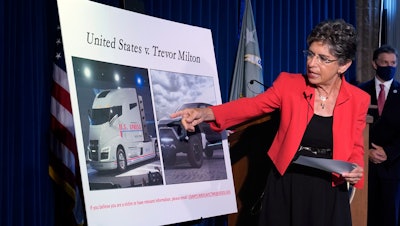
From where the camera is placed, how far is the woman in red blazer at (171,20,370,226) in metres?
2.56

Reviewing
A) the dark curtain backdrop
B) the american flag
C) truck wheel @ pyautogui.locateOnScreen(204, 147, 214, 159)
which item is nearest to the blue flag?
the dark curtain backdrop

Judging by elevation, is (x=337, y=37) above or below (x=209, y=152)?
above

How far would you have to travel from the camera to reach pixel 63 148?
3680 millimetres

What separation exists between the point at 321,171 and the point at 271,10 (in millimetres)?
3186

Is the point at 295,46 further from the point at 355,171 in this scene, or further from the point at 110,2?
the point at 355,171

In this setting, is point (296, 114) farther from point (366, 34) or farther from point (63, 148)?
point (366, 34)

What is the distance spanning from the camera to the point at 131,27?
9.16 ft

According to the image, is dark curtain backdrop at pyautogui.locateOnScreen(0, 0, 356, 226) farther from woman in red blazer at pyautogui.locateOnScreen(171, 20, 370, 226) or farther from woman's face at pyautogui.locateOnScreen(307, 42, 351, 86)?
woman's face at pyautogui.locateOnScreen(307, 42, 351, 86)

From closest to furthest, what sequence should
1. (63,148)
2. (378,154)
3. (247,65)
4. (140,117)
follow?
(140,117) < (63,148) < (378,154) < (247,65)

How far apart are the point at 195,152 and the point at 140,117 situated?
43cm

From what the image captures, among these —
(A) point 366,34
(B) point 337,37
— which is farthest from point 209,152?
(A) point 366,34

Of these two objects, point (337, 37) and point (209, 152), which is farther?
point (209, 152)

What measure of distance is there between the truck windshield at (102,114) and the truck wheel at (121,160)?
16 centimetres

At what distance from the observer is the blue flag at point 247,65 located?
499cm
